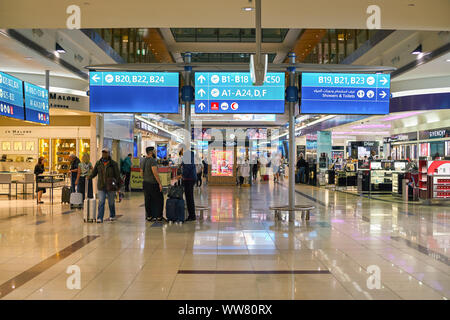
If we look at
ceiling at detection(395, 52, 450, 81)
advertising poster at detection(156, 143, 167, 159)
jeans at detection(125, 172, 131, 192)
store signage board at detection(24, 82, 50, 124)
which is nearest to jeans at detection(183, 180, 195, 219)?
store signage board at detection(24, 82, 50, 124)

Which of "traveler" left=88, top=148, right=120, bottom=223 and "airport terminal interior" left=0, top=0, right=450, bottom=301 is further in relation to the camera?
"traveler" left=88, top=148, right=120, bottom=223

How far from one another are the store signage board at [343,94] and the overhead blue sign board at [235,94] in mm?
633

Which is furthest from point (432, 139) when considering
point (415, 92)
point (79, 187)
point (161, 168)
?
point (79, 187)

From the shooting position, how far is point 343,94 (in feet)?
30.9

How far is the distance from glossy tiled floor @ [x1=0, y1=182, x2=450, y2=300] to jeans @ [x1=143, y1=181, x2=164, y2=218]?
12.3 inches

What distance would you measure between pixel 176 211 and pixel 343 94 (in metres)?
4.56

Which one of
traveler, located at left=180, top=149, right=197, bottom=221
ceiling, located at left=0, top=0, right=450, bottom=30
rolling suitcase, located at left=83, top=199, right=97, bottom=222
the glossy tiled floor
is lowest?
the glossy tiled floor

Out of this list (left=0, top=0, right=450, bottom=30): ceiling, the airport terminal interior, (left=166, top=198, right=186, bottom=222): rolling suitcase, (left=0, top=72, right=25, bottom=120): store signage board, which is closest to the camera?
the airport terminal interior

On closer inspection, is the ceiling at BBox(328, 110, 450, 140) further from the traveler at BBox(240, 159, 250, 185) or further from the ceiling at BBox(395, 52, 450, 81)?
the traveler at BBox(240, 159, 250, 185)

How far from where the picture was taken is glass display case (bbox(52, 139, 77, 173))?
20.3 metres

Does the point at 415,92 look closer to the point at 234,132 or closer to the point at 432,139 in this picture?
the point at 432,139

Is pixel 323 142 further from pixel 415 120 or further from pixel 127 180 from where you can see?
pixel 127 180

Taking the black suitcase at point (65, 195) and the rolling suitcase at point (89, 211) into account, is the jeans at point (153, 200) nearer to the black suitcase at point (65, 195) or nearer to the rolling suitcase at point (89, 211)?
the rolling suitcase at point (89, 211)
